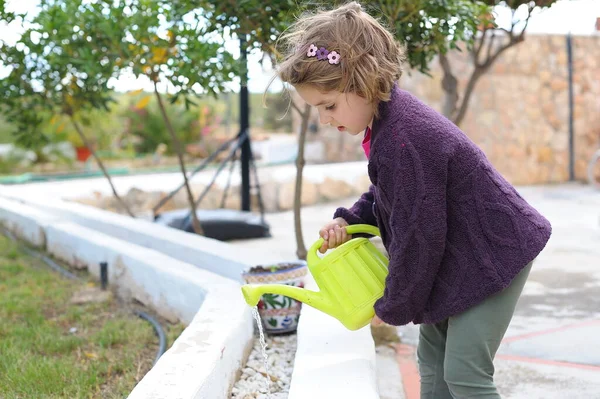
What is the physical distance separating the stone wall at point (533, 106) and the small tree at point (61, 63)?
4.79 meters

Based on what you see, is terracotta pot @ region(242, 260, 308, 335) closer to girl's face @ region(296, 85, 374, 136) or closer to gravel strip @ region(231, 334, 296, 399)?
gravel strip @ region(231, 334, 296, 399)

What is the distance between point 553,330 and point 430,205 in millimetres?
1825

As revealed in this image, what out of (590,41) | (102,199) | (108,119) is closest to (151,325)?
(102,199)

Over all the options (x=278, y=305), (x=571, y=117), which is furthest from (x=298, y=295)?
(x=571, y=117)

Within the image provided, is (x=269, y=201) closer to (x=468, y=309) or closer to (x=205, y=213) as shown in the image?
(x=205, y=213)

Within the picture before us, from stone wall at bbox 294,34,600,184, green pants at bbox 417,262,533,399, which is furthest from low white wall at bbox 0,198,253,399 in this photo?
stone wall at bbox 294,34,600,184

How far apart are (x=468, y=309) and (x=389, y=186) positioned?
1.23ft

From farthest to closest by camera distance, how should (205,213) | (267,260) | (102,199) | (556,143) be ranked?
(556,143) < (102,199) < (205,213) < (267,260)

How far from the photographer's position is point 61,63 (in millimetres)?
4469

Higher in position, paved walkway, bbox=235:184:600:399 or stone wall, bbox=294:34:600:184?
stone wall, bbox=294:34:600:184

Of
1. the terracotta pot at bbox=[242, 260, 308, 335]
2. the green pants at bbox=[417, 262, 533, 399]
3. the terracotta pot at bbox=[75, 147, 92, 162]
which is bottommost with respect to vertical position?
the terracotta pot at bbox=[75, 147, 92, 162]

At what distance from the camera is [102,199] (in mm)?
7105

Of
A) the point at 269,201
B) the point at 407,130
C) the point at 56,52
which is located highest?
the point at 56,52

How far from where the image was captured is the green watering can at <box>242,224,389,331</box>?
2059mm
